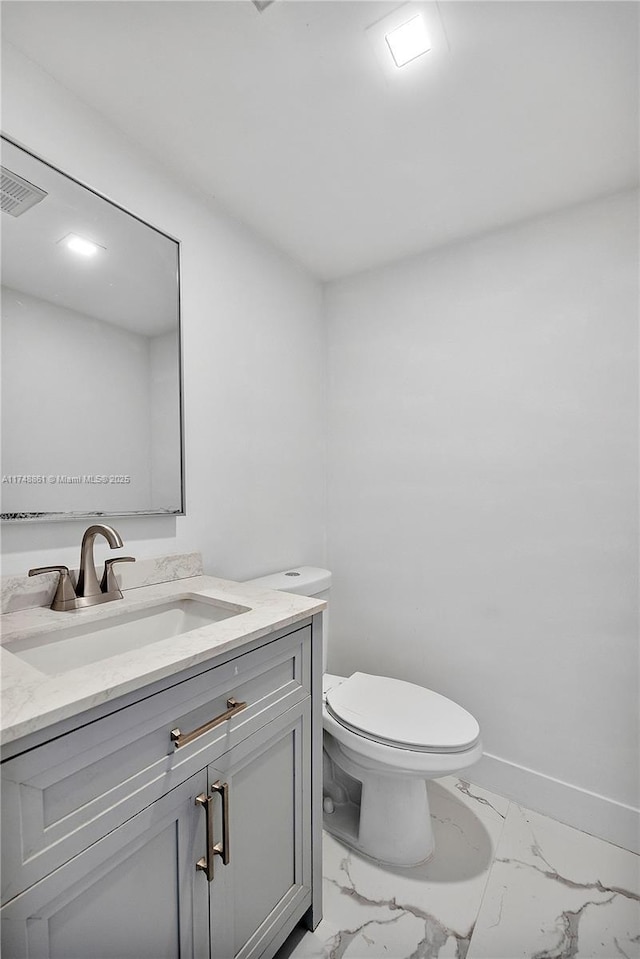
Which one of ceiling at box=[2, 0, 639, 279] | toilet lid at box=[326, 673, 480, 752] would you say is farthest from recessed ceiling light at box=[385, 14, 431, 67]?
toilet lid at box=[326, 673, 480, 752]

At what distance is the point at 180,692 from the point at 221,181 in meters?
1.56

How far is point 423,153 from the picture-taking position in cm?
140

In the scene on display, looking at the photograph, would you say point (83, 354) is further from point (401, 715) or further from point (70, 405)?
point (401, 715)

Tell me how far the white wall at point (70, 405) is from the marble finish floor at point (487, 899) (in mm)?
1273

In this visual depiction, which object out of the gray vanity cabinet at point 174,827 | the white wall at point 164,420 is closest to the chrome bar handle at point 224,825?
the gray vanity cabinet at point 174,827

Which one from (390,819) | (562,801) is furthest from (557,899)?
(390,819)

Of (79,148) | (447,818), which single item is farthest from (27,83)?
(447,818)

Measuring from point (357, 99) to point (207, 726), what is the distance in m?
1.57

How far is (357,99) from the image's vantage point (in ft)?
3.95

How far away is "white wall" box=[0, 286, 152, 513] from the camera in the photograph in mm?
1090

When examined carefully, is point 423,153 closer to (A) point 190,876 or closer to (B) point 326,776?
(A) point 190,876

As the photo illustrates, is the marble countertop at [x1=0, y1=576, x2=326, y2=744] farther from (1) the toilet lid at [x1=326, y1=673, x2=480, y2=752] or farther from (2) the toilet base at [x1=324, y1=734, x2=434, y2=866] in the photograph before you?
(2) the toilet base at [x1=324, y1=734, x2=434, y2=866]

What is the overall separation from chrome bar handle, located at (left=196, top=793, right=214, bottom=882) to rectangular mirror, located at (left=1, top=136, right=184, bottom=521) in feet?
2.44
